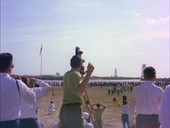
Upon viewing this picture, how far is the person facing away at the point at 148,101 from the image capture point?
22.0 ft

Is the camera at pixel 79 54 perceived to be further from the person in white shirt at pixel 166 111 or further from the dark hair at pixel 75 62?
the person in white shirt at pixel 166 111

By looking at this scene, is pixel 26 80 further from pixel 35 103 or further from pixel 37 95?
pixel 35 103

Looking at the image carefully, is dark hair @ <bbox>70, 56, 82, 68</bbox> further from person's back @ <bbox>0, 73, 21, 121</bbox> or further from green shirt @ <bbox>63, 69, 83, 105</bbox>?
person's back @ <bbox>0, 73, 21, 121</bbox>

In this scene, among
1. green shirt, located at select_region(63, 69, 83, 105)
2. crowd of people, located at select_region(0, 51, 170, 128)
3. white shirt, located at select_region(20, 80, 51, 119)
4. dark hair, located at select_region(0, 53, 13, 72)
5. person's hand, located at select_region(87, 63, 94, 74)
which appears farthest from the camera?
white shirt, located at select_region(20, 80, 51, 119)

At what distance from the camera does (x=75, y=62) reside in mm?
6605

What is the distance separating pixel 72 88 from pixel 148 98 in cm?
121

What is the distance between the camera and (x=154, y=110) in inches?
264

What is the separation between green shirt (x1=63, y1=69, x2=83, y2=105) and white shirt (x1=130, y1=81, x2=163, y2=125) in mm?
959

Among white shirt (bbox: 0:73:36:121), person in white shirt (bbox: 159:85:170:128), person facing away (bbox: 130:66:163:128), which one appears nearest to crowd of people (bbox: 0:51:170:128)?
person facing away (bbox: 130:66:163:128)

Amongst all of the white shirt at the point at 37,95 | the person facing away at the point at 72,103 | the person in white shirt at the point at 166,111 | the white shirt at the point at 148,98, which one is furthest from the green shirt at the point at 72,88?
the person in white shirt at the point at 166,111

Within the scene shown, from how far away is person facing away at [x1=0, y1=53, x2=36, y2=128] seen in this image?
5055mm

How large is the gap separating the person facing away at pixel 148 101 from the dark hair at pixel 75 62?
100 cm

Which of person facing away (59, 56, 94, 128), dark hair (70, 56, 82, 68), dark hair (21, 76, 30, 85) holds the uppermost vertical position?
dark hair (70, 56, 82, 68)

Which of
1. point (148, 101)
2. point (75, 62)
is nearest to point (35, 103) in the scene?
point (75, 62)
